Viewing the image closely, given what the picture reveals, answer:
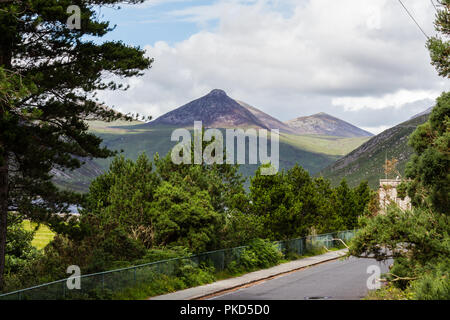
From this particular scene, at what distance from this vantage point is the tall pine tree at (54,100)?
23391mm

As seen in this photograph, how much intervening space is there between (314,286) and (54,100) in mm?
13826

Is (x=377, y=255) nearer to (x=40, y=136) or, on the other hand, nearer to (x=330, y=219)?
(x=40, y=136)

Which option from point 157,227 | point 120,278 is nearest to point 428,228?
point 120,278

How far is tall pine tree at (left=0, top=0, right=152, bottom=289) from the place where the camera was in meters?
23.4

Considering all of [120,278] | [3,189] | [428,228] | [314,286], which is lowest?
[314,286]

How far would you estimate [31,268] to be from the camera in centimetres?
2511

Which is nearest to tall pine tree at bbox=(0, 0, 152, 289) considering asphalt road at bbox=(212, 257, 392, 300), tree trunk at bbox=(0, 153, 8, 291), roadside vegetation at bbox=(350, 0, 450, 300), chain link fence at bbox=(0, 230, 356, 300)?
tree trunk at bbox=(0, 153, 8, 291)

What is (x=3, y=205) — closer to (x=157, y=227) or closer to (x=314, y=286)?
(x=157, y=227)

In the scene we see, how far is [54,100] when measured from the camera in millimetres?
24719

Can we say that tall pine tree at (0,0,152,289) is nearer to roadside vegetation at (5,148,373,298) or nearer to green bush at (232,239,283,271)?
roadside vegetation at (5,148,373,298)

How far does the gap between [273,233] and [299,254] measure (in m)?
4.05

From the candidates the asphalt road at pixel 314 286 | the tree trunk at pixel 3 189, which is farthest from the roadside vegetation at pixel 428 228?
the tree trunk at pixel 3 189

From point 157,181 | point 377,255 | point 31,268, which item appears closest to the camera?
point 377,255
